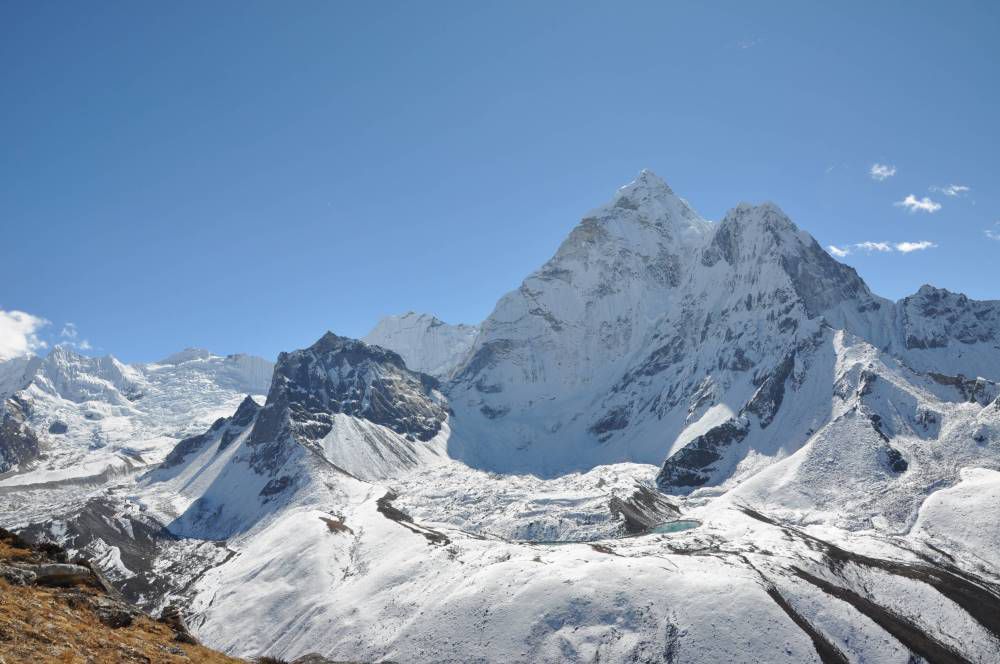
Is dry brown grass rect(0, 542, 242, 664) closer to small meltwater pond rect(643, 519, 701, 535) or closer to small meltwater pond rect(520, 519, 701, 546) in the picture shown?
small meltwater pond rect(520, 519, 701, 546)

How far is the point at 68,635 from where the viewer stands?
29062 mm

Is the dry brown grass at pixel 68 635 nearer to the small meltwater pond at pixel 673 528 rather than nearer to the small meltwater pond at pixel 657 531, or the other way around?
the small meltwater pond at pixel 657 531

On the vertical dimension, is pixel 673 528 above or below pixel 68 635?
below

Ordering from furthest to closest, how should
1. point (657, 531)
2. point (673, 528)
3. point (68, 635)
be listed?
point (673, 528), point (657, 531), point (68, 635)

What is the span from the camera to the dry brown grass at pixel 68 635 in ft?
86.7

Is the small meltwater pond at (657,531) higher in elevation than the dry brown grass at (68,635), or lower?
lower

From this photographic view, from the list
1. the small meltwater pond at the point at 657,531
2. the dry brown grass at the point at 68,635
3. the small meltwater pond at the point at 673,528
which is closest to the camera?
the dry brown grass at the point at 68,635

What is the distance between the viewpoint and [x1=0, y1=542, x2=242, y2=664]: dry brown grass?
26422 mm

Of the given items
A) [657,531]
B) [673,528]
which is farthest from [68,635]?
[673,528]

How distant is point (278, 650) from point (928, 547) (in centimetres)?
14652

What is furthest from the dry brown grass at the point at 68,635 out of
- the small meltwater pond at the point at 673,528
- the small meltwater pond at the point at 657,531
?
the small meltwater pond at the point at 673,528

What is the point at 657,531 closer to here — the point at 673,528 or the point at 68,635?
the point at 673,528

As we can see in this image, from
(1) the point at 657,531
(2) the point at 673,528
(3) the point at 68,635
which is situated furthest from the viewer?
(2) the point at 673,528

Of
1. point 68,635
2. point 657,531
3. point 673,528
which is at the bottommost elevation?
point 657,531
